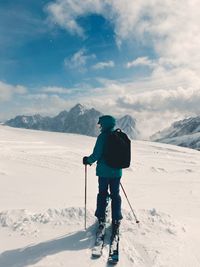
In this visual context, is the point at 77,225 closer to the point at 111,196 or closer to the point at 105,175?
the point at 111,196

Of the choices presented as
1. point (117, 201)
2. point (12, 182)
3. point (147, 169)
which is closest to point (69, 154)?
point (147, 169)

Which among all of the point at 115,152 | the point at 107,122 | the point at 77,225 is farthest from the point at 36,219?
the point at 107,122

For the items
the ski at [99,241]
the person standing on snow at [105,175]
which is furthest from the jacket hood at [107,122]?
the ski at [99,241]

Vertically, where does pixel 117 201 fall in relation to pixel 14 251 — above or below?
above

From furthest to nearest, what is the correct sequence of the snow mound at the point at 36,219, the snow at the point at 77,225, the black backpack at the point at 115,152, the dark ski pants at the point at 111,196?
the snow mound at the point at 36,219, the dark ski pants at the point at 111,196, the black backpack at the point at 115,152, the snow at the point at 77,225

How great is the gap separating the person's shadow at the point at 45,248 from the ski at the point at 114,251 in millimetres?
489

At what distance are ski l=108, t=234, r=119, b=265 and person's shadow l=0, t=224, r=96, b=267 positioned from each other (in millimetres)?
489

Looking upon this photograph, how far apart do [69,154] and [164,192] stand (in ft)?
34.7

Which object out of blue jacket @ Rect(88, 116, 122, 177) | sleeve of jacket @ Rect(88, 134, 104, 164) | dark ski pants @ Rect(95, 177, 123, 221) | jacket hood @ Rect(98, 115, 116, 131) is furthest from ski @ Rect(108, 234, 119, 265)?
jacket hood @ Rect(98, 115, 116, 131)

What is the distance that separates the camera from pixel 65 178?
17781mm

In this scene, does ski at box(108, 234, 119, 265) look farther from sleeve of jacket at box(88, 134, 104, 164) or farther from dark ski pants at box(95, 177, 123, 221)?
sleeve of jacket at box(88, 134, 104, 164)

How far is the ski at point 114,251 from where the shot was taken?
654 cm

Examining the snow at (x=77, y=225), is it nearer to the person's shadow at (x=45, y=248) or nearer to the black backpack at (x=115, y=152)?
the person's shadow at (x=45, y=248)

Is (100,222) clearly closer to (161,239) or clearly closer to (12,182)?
(161,239)
